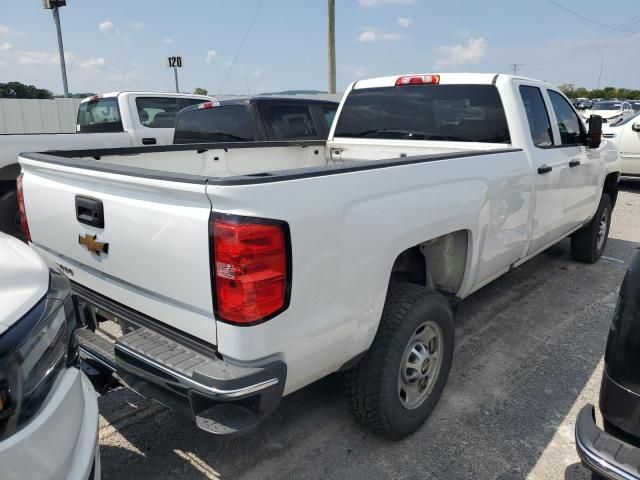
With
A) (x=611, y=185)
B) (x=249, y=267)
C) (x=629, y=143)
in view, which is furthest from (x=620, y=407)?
(x=629, y=143)

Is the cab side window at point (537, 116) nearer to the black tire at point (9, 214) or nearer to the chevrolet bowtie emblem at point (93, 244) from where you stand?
the chevrolet bowtie emblem at point (93, 244)

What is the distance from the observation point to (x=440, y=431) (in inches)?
111

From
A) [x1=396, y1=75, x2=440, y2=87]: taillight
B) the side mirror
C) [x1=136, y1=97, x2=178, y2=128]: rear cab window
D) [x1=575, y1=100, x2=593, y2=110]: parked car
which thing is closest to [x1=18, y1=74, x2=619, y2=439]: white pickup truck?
[x1=396, y1=75, x2=440, y2=87]: taillight

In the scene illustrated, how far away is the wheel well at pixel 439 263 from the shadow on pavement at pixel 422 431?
716 millimetres

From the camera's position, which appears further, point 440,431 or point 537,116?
point 537,116

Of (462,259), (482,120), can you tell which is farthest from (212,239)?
(482,120)

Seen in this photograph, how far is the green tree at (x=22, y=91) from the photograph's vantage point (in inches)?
1179

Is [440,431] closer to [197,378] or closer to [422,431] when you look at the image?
[422,431]

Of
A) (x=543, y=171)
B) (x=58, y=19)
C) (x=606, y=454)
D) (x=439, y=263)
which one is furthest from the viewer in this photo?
(x=58, y=19)

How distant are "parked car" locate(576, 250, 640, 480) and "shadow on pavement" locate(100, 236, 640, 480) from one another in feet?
2.64

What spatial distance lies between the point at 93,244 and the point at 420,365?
178 cm

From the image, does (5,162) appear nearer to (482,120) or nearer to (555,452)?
(482,120)

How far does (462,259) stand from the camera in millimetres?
3062

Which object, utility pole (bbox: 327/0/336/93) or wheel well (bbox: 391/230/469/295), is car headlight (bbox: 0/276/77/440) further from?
utility pole (bbox: 327/0/336/93)
